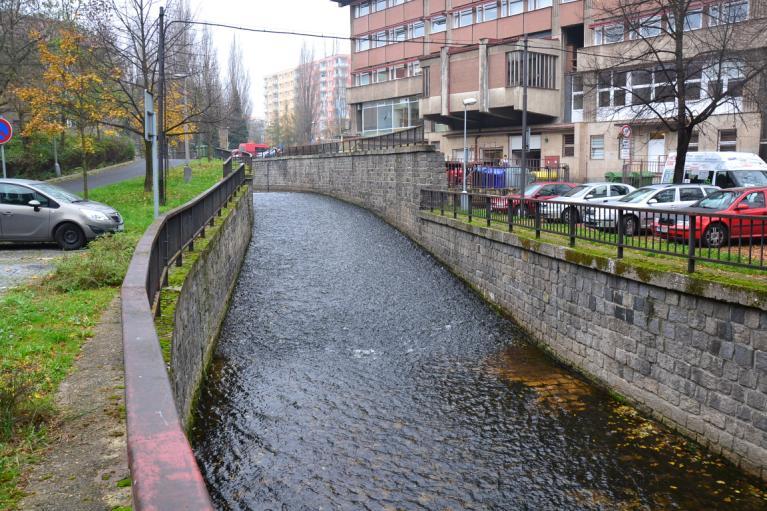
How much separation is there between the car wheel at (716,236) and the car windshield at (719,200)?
20.7 feet

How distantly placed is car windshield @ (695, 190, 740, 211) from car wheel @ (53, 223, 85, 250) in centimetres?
1375

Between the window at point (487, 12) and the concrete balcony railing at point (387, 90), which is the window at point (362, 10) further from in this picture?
the window at point (487, 12)

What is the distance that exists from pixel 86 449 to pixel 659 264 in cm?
888

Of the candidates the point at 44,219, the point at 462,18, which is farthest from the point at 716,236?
the point at 462,18

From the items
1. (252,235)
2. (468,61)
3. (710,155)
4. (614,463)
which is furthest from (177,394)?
(468,61)

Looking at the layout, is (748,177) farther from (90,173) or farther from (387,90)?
(387,90)

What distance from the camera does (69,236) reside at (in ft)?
49.2

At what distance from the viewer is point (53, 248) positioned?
1514 centimetres

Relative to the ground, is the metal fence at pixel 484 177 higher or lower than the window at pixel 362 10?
lower

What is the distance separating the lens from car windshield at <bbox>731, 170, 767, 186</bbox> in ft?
74.0

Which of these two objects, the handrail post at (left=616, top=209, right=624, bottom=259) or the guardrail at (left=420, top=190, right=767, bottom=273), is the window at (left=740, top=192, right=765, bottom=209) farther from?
the handrail post at (left=616, top=209, right=624, bottom=259)

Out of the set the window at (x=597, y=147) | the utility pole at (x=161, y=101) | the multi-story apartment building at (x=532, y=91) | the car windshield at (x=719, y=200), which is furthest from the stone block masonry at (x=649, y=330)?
the window at (x=597, y=147)

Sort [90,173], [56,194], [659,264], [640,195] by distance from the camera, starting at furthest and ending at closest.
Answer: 1. [90,173]
2. [640,195]
3. [56,194]
4. [659,264]

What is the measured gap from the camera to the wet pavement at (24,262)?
11039mm
